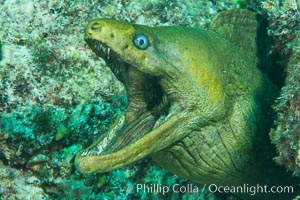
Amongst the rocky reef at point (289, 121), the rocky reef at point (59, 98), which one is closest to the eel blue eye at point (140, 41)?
the rocky reef at point (289, 121)

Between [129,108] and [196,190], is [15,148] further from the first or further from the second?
[196,190]

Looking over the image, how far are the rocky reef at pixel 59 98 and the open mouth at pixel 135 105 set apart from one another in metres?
1.14

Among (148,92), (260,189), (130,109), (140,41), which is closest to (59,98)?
(130,109)

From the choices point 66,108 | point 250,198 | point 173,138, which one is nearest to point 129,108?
point 173,138

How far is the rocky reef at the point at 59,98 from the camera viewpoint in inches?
152

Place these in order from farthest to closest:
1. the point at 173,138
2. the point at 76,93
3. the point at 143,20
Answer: the point at 143,20, the point at 76,93, the point at 173,138

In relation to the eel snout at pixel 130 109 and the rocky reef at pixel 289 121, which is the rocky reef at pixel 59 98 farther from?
the eel snout at pixel 130 109

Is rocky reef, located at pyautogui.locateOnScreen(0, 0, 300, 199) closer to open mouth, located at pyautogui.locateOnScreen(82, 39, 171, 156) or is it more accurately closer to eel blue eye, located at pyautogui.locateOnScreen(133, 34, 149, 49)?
open mouth, located at pyautogui.locateOnScreen(82, 39, 171, 156)

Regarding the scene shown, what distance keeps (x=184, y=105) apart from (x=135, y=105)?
480mm

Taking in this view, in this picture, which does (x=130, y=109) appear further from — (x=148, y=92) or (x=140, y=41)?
(x=140, y=41)

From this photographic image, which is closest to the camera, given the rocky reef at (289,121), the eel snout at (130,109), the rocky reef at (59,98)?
the eel snout at (130,109)

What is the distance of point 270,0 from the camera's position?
3.99 m

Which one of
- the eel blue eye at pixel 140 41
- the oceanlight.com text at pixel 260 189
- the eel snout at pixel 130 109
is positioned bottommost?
the oceanlight.com text at pixel 260 189

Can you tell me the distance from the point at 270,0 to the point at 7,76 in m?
3.00
